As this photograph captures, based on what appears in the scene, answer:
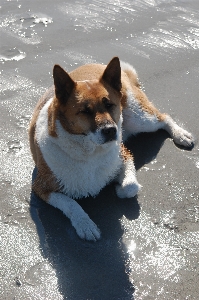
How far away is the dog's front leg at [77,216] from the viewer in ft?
13.4

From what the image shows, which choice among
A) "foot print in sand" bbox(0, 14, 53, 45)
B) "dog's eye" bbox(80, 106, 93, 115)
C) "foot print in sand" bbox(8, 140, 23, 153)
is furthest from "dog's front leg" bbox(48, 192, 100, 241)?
"foot print in sand" bbox(0, 14, 53, 45)

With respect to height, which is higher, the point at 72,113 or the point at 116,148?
the point at 72,113

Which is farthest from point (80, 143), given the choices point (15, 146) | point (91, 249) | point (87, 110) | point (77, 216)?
point (15, 146)

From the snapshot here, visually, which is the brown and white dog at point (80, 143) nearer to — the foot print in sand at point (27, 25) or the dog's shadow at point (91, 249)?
the dog's shadow at point (91, 249)

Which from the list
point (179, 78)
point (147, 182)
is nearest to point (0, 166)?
point (147, 182)

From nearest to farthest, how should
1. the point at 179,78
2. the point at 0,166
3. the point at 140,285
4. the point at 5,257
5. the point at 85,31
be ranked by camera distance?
the point at 140,285, the point at 5,257, the point at 0,166, the point at 179,78, the point at 85,31

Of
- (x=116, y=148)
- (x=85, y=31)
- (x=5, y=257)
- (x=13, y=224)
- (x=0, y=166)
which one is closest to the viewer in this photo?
(x=5, y=257)

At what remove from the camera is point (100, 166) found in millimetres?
4496

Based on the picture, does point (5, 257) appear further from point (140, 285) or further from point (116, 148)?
point (116, 148)

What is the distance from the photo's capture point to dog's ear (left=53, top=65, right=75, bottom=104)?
161 inches

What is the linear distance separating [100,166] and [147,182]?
0.57m

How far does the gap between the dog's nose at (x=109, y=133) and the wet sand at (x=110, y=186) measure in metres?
0.80

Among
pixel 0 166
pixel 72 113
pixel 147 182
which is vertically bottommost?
pixel 0 166

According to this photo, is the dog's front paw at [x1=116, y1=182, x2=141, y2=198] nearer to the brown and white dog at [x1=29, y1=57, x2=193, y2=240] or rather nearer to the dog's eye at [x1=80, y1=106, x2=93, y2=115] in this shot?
the brown and white dog at [x1=29, y1=57, x2=193, y2=240]
